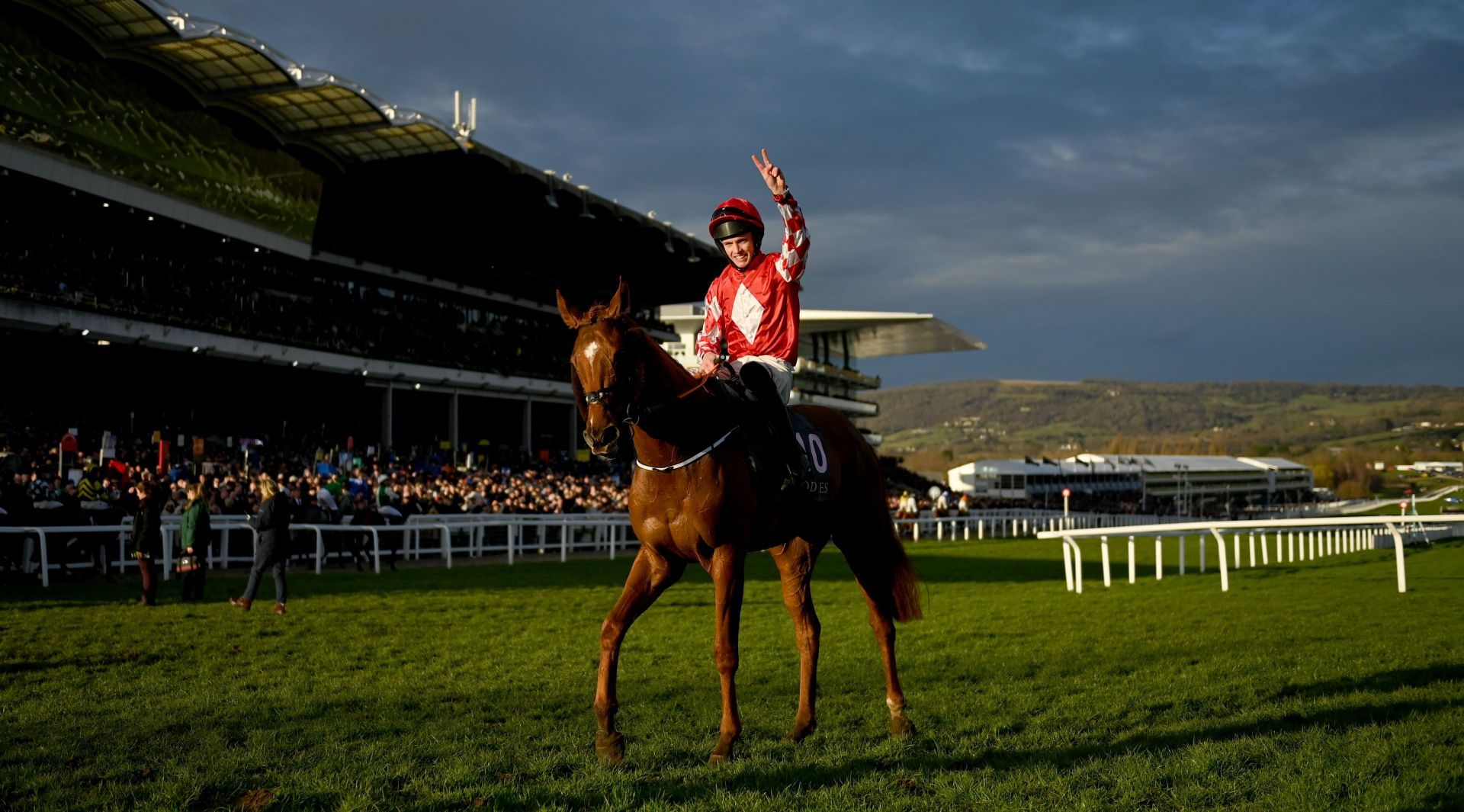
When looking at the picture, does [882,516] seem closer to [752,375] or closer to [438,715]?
[752,375]

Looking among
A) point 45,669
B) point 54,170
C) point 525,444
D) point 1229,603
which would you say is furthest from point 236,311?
point 1229,603

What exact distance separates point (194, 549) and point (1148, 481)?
72.8 m

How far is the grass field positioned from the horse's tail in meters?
0.52

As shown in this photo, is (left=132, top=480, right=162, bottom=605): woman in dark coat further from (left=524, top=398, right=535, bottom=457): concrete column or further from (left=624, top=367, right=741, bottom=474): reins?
(left=524, top=398, right=535, bottom=457): concrete column

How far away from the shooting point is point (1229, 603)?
10945mm

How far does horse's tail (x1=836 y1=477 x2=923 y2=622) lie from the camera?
579 cm

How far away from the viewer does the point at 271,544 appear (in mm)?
10578

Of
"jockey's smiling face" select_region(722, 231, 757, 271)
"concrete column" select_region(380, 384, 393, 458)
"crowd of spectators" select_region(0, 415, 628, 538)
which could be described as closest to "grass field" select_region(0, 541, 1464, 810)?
"jockey's smiling face" select_region(722, 231, 757, 271)

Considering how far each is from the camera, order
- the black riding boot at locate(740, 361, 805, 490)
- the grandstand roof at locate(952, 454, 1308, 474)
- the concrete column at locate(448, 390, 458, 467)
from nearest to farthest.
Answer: the black riding boot at locate(740, 361, 805, 490) → the concrete column at locate(448, 390, 458, 467) → the grandstand roof at locate(952, 454, 1308, 474)

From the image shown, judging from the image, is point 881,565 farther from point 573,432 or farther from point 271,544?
point 573,432

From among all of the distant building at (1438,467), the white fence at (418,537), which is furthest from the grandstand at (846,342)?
the distant building at (1438,467)

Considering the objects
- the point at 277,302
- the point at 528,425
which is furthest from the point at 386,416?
the point at 528,425

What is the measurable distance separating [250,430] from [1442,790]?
91.9 feet

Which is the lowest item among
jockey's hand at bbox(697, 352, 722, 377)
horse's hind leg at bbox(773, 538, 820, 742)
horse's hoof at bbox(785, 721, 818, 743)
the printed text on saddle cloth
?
horse's hoof at bbox(785, 721, 818, 743)
